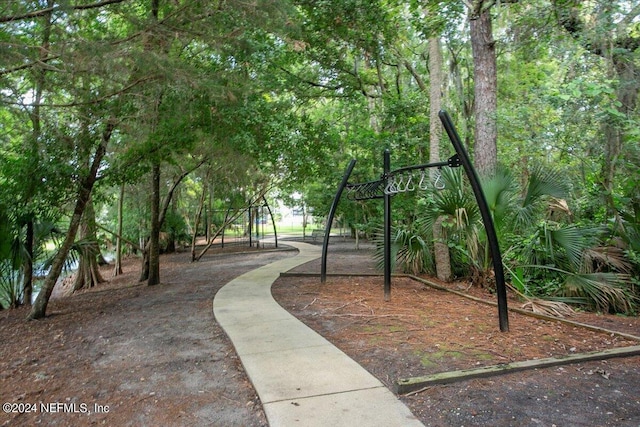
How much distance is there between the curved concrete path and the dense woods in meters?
3.41

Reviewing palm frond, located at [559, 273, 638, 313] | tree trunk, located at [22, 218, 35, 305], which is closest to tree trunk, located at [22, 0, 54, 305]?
tree trunk, located at [22, 218, 35, 305]

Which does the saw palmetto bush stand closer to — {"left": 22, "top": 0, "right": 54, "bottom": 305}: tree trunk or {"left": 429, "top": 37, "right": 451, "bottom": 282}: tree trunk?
{"left": 429, "top": 37, "right": 451, "bottom": 282}: tree trunk

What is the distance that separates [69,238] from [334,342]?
5.25m

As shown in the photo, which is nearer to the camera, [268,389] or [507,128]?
[268,389]

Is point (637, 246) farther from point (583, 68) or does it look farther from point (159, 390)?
point (159, 390)

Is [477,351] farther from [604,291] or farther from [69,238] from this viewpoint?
[69,238]

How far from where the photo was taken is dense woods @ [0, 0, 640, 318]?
6.29m

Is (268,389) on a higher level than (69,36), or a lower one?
lower

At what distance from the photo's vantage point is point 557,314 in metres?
6.09

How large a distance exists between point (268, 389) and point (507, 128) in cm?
699

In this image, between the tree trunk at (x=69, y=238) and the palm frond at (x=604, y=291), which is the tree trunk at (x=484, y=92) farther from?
the tree trunk at (x=69, y=238)

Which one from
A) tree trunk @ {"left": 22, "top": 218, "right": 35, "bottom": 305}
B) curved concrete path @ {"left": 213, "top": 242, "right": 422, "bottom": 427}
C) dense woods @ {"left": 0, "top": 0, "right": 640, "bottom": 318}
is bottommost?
curved concrete path @ {"left": 213, "top": 242, "right": 422, "bottom": 427}

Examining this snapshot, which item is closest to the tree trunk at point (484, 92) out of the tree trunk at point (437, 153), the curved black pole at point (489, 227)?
the tree trunk at point (437, 153)

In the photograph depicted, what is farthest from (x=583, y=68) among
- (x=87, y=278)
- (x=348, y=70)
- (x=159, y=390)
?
(x=87, y=278)
